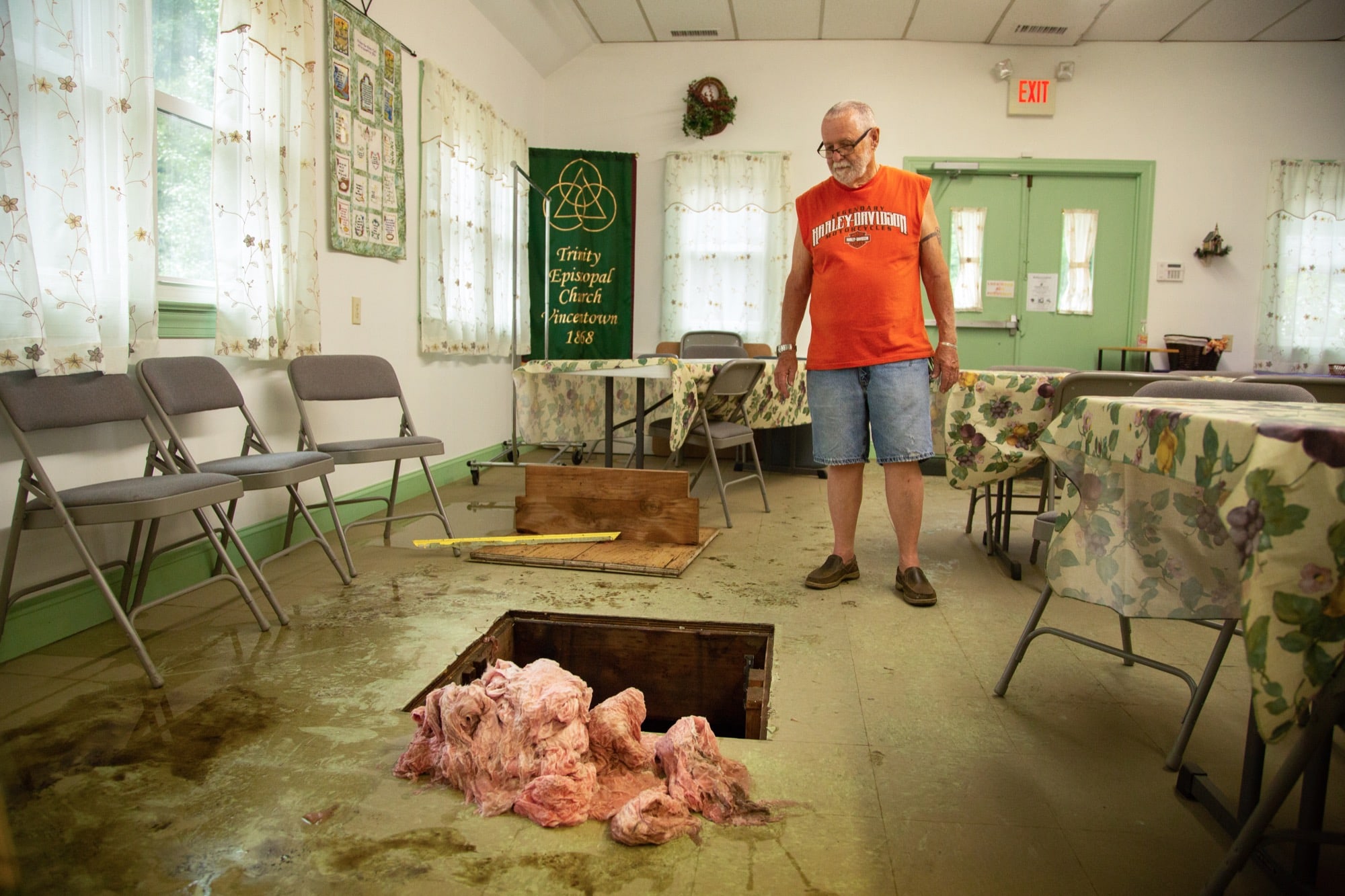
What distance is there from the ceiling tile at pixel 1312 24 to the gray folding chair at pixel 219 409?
A: 7.14 meters

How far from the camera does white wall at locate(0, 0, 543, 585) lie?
249 centimetres

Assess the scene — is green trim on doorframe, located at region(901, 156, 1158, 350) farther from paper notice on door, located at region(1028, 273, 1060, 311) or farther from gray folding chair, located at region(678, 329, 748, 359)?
gray folding chair, located at region(678, 329, 748, 359)

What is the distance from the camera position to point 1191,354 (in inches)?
240

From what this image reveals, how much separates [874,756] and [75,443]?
237 cm

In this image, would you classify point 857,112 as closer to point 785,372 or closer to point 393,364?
point 785,372

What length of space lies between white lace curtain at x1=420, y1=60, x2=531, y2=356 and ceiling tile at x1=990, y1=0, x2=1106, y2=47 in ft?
12.3

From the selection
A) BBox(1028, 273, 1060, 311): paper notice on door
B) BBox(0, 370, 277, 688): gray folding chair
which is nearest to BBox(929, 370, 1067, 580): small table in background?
BBox(0, 370, 277, 688): gray folding chair

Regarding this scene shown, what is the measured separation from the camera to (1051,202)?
6.64 meters

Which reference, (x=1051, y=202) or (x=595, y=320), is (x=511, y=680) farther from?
(x=1051, y=202)

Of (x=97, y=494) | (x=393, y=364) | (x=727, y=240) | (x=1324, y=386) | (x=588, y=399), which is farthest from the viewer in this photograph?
(x=727, y=240)

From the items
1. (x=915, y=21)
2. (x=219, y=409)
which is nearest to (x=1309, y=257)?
(x=915, y=21)

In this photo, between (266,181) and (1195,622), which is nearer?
(1195,622)

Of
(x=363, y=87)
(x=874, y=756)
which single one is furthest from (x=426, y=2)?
(x=874, y=756)

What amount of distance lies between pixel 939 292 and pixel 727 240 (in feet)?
13.8
